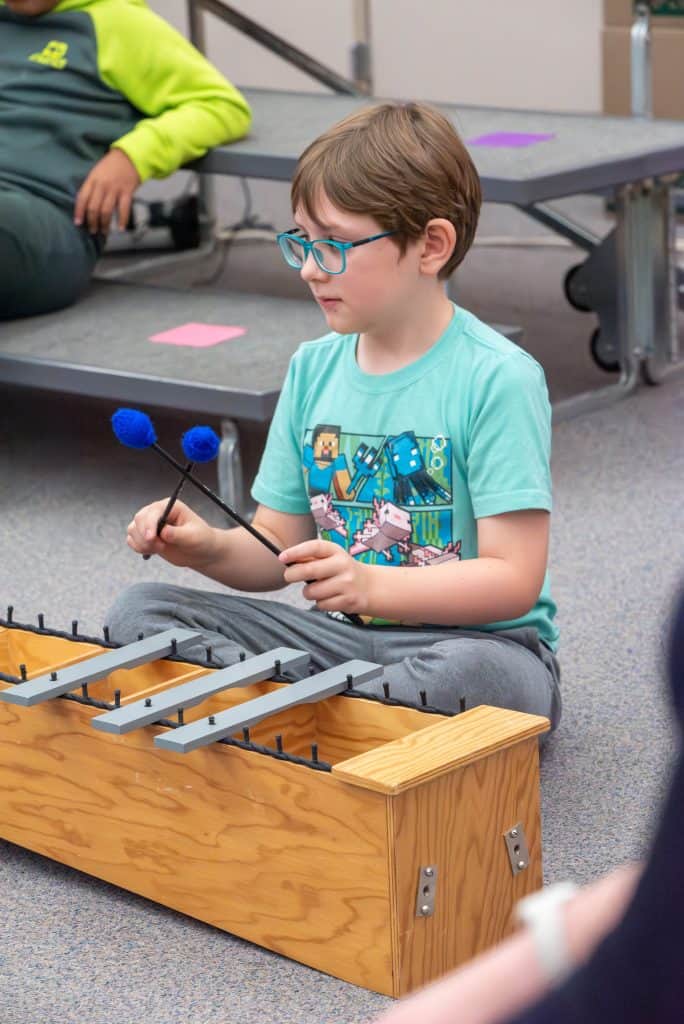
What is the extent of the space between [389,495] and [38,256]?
50.5 inches

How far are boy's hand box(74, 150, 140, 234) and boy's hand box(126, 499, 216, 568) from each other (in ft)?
4.14

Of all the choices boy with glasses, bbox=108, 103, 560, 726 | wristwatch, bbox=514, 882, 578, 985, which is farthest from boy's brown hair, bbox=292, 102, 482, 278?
wristwatch, bbox=514, 882, 578, 985

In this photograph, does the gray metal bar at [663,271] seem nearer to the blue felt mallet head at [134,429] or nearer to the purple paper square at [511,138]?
the purple paper square at [511,138]

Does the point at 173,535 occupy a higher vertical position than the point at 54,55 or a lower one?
lower

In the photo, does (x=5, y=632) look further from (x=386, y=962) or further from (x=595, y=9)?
(x=595, y=9)

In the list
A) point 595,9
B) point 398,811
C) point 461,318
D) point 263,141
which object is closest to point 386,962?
point 398,811

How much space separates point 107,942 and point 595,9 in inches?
149

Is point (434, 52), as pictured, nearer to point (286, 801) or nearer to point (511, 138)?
point (511, 138)

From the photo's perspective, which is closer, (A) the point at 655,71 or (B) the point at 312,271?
(B) the point at 312,271

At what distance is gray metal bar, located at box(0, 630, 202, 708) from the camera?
1370 millimetres

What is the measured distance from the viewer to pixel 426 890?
123 cm

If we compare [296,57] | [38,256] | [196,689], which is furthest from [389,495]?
[296,57]

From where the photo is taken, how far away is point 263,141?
2.84m

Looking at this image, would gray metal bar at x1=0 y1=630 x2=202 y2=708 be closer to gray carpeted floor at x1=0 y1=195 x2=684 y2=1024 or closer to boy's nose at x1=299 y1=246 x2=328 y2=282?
gray carpeted floor at x1=0 y1=195 x2=684 y2=1024
